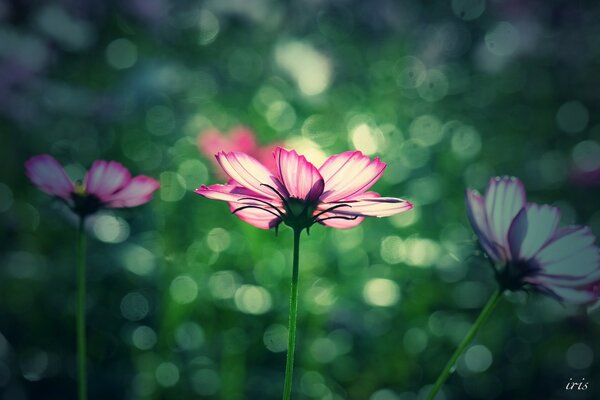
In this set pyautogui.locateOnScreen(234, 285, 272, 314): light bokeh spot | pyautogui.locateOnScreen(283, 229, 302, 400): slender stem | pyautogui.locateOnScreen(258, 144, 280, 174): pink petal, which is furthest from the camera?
pyautogui.locateOnScreen(258, 144, 280, 174): pink petal

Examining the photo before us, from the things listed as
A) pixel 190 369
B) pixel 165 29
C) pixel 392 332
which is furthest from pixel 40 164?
pixel 165 29

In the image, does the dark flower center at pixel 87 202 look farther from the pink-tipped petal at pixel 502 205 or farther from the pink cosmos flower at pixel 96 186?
the pink-tipped petal at pixel 502 205

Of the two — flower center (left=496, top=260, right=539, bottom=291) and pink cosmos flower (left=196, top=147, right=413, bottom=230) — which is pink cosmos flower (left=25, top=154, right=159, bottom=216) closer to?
pink cosmos flower (left=196, top=147, right=413, bottom=230)

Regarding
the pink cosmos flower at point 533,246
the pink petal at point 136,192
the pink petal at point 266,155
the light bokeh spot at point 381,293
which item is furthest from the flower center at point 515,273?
the pink petal at point 266,155

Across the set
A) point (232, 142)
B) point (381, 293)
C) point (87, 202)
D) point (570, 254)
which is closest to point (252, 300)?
point (381, 293)

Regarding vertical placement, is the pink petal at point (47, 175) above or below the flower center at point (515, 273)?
above

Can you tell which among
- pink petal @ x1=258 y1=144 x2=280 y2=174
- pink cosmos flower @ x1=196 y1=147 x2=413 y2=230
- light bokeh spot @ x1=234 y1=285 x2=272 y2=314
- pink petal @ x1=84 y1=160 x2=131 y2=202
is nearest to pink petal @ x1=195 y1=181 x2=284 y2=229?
pink cosmos flower @ x1=196 y1=147 x2=413 y2=230

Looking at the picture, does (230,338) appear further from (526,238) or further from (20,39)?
(20,39)
